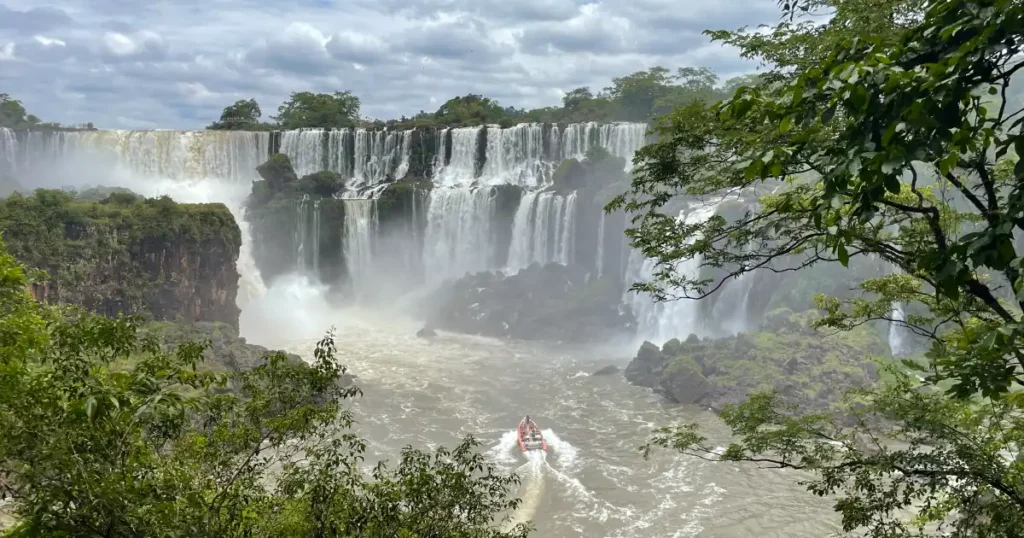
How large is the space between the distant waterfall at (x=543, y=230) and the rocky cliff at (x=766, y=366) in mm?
12089

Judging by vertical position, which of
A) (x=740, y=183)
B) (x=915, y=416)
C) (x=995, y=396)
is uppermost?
(x=740, y=183)

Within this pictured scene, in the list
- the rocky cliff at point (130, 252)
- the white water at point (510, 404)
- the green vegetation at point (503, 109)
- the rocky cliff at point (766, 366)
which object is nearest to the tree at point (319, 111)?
the green vegetation at point (503, 109)

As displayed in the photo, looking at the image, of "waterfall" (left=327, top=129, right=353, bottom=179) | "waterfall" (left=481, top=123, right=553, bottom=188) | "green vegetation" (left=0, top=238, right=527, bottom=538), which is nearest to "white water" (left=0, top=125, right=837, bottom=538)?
"waterfall" (left=481, top=123, right=553, bottom=188)

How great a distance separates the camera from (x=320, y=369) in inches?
224

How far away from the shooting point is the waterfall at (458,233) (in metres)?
39.3

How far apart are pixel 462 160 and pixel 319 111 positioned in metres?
18.4

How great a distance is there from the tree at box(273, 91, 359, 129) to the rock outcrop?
75.3 ft

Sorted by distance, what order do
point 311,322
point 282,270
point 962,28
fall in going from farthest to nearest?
point 282,270 → point 311,322 → point 962,28

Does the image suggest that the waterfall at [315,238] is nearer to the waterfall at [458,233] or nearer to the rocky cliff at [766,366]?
the waterfall at [458,233]

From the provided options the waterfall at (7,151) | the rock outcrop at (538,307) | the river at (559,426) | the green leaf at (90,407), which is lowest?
the river at (559,426)

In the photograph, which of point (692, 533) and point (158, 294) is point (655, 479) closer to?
point (692, 533)

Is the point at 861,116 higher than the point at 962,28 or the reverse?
the reverse

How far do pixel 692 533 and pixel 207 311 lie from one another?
72.8ft

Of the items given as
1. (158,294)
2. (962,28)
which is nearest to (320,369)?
(962,28)
